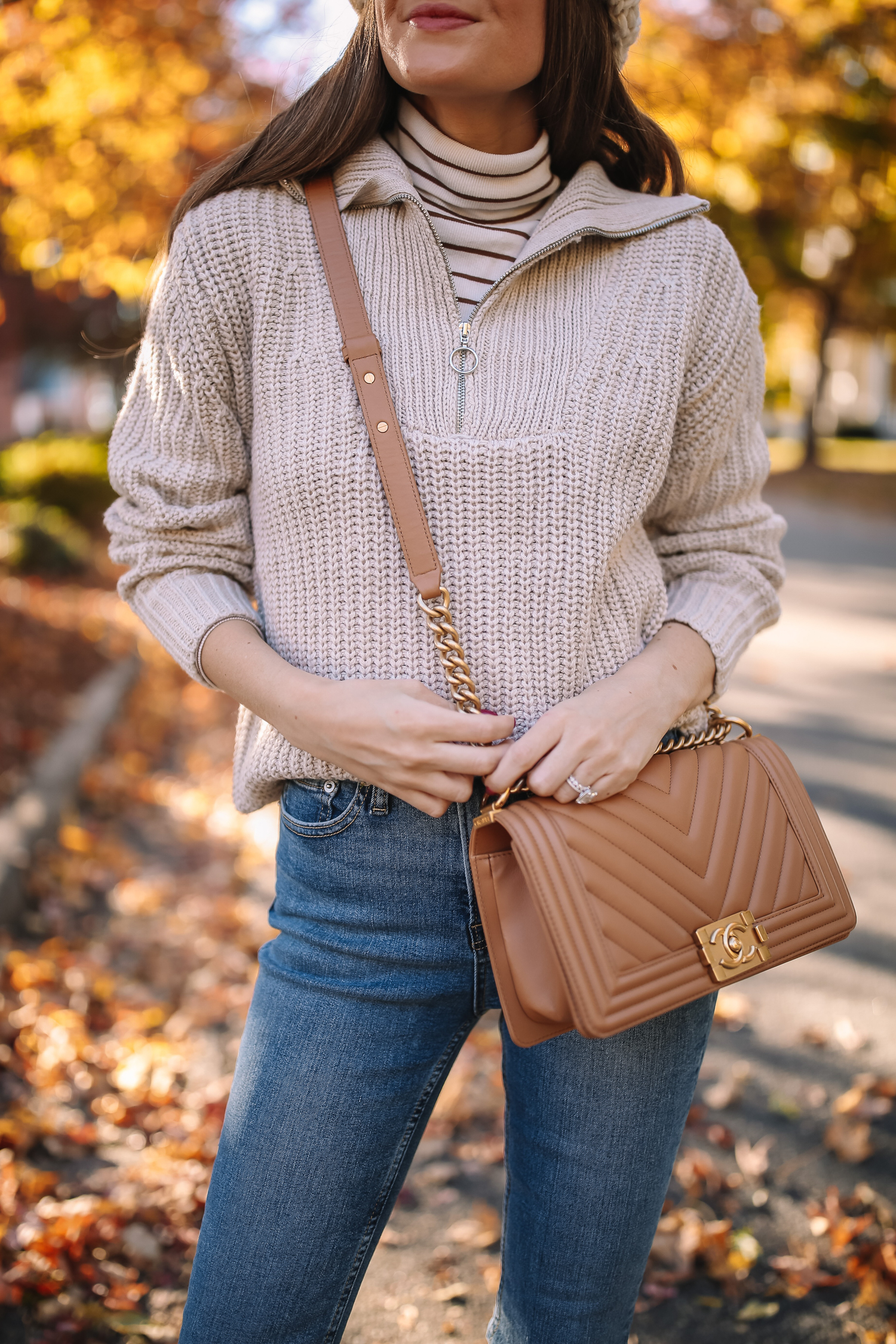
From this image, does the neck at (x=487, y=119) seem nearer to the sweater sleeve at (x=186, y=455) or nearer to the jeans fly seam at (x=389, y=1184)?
the sweater sleeve at (x=186, y=455)

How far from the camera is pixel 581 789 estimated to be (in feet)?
4.25

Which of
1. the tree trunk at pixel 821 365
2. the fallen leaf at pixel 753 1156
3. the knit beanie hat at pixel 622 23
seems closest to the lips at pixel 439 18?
the knit beanie hat at pixel 622 23

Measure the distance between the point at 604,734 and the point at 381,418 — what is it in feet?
1.63

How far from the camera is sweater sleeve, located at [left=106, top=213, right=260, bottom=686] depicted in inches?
55.4

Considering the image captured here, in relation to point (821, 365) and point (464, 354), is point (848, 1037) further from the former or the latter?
point (821, 365)

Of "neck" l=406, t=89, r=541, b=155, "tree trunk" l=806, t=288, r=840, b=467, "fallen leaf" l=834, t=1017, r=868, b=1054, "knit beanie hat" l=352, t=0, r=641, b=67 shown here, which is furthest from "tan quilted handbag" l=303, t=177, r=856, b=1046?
"tree trunk" l=806, t=288, r=840, b=467

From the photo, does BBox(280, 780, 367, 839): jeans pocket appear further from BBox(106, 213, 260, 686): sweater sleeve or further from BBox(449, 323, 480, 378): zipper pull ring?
BBox(449, 323, 480, 378): zipper pull ring

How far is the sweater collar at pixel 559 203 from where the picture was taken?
1.47 metres

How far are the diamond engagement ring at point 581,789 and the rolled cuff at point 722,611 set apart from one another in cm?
37

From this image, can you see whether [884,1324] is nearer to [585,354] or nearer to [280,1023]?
[280,1023]

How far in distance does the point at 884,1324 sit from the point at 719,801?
1.65 metres

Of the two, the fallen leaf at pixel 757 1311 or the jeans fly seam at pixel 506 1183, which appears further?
the fallen leaf at pixel 757 1311

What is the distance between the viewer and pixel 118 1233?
2451 millimetres

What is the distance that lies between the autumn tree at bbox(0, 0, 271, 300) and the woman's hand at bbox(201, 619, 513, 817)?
14.0ft
